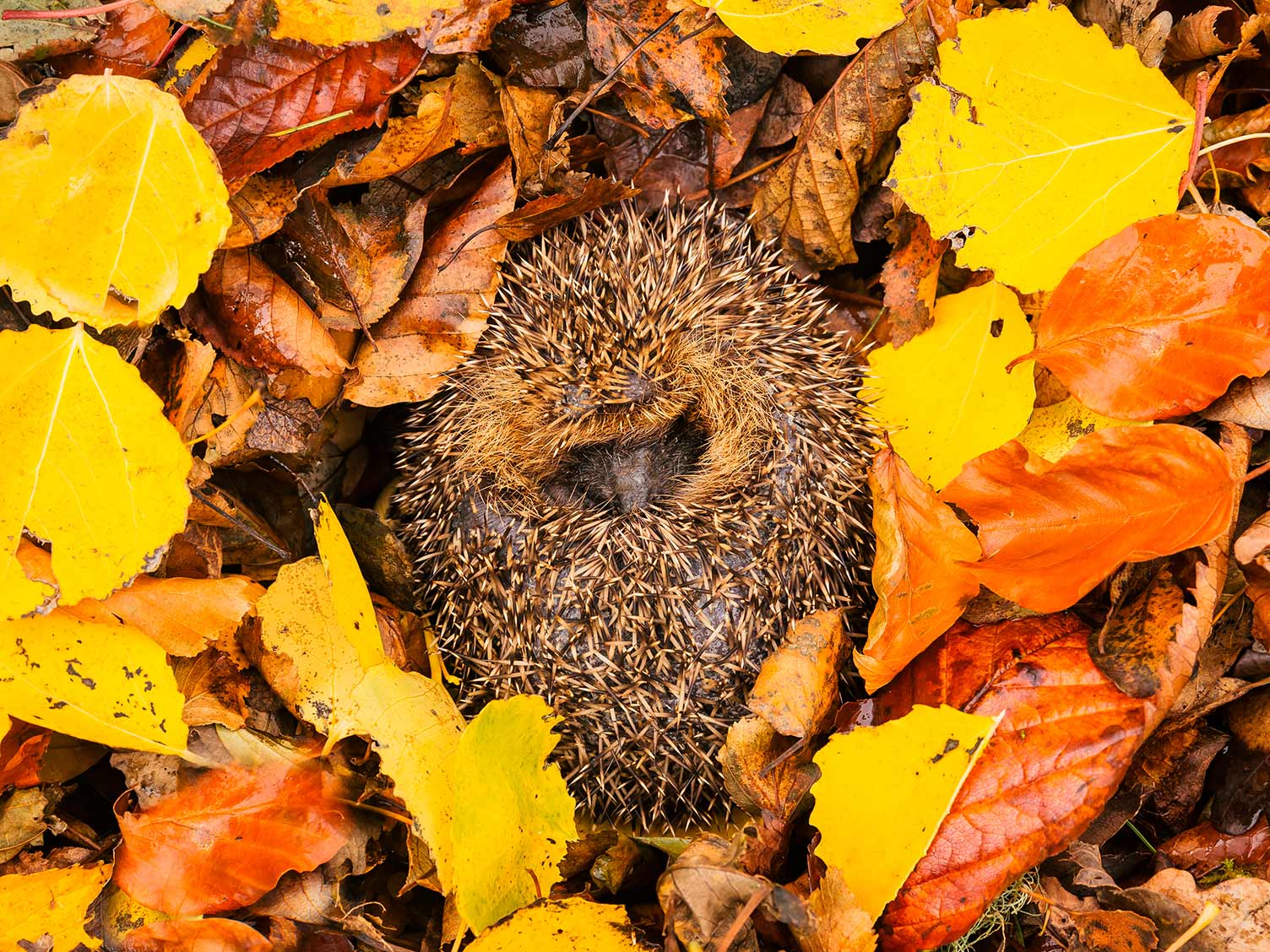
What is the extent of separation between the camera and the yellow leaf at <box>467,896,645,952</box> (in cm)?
214

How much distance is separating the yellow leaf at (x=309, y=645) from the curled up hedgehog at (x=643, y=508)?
31cm

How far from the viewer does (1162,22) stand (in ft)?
8.04

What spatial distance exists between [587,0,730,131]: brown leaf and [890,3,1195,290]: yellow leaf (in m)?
0.47

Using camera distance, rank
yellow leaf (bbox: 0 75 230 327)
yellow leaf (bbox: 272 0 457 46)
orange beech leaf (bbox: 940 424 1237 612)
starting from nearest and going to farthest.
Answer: yellow leaf (bbox: 0 75 230 327) → yellow leaf (bbox: 272 0 457 46) → orange beech leaf (bbox: 940 424 1237 612)

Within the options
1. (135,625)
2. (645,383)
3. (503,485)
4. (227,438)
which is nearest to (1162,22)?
(645,383)

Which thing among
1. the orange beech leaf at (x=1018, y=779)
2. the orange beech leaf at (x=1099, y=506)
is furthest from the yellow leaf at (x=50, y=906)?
the orange beech leaf at (x=1099, y=506)

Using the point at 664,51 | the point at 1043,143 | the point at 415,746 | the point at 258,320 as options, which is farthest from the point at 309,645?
the point at 1043,143

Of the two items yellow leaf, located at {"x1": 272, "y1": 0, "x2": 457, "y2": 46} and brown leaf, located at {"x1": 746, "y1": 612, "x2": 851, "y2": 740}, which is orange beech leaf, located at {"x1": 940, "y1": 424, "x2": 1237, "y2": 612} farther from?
yellow leaf, located at {"x1": 272, "y1": 0, "x2": 457, "y2": 46}

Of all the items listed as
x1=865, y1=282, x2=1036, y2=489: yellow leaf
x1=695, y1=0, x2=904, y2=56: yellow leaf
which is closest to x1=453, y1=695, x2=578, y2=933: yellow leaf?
x1=865, y1=282, x2=1036, y2=489: yellow leaf

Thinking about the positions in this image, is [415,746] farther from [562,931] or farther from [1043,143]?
[1043,143]

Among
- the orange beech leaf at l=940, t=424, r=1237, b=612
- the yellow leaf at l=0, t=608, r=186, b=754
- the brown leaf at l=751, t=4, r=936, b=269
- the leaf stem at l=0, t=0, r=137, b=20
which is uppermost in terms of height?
the leaf stem at l=0, t=0, r=137, b=20

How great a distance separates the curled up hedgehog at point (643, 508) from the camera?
2.45 m

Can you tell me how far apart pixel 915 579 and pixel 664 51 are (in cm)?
135

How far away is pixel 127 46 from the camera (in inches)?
88.7
